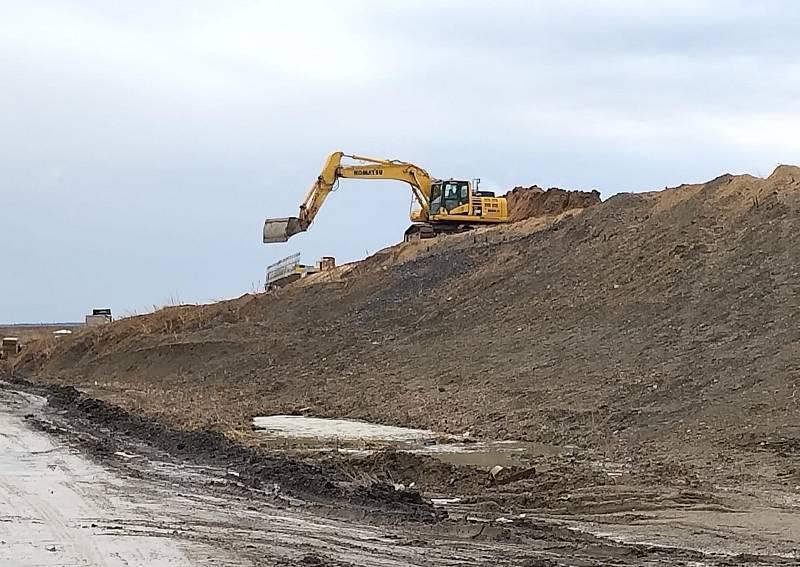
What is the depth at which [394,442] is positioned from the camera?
1673 centimetres

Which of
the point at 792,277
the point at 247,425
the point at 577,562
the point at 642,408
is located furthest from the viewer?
the point at 792,277

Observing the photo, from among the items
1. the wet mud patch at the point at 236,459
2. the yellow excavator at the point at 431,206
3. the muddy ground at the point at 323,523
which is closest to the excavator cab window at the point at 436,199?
the yellow excavator at the point at 431,206

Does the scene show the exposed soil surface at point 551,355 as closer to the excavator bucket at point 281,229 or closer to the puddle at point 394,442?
the puddle at point 394,442

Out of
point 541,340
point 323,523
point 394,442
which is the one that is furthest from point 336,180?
point 323,523

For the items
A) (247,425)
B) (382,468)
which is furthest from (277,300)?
(382,468)

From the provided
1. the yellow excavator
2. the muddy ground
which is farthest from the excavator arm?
the muddy ground

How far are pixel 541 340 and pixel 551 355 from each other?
138 cm

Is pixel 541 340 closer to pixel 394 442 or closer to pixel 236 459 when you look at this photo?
pixel 394 442

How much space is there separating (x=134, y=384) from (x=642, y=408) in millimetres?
16607

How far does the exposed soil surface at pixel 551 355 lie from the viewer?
1326 cm

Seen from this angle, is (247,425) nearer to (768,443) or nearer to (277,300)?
(768,443)

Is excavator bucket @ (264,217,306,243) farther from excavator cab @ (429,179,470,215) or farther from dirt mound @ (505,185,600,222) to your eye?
dirt mound @ (505,185,600,222)

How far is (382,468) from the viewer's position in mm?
13477

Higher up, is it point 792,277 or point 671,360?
point 792,277
